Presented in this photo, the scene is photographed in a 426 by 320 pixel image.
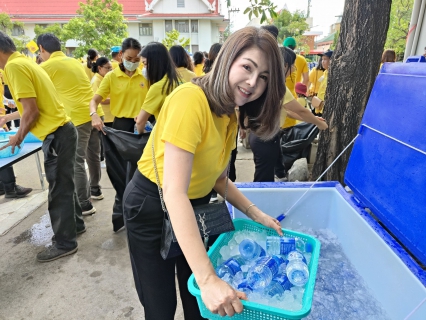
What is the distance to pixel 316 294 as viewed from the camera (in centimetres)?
161

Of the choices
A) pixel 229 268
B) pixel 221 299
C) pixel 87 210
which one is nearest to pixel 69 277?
pixel 87 210

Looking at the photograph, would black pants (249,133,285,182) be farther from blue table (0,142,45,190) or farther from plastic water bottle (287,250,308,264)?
blue table (0,142,45,190)

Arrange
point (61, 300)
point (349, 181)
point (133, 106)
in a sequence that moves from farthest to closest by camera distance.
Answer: point (133, 106)
point (61, 300)
point (349, 181)

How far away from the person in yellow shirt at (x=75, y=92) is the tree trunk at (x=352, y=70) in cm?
248

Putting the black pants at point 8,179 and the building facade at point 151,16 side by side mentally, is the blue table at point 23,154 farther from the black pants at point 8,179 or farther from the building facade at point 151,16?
the building facade at point 151,16

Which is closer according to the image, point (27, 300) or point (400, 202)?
point (400, 202)

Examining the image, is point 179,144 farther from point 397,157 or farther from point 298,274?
point 397,157

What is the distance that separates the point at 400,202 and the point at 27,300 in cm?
245

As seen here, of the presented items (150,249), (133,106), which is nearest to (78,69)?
(133,106)

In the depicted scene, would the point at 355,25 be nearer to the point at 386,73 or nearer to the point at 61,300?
the point at 386,73

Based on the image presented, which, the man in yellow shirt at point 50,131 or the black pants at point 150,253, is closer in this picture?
the black pants at point 150,253

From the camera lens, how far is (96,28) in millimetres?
19984

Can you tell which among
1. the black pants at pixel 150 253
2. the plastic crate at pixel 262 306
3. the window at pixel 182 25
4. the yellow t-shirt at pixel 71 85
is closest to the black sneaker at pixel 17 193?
the yellow t-shirt at pixel 71 85

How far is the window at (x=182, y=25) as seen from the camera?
2603cm
